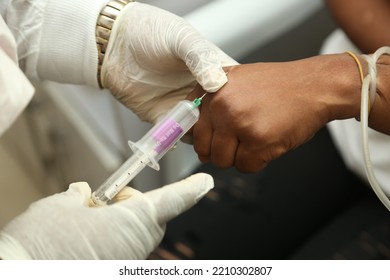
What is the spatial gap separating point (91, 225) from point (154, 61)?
0.94ft

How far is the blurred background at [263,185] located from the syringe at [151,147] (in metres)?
0.19

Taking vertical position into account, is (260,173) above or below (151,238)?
below

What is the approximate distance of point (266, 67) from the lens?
66cm

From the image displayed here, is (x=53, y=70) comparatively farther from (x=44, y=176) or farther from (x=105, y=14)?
→ (x=44, y=176)

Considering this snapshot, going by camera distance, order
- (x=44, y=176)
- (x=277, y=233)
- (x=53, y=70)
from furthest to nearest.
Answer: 1. (x=44, y=176)
2. (x=277, y=233)
3. (x=53, y=70)

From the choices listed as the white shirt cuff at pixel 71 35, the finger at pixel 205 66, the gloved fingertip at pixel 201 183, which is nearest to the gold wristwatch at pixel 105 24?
the white shirt cuff at pixel 71 35

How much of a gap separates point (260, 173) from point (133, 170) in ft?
1.29

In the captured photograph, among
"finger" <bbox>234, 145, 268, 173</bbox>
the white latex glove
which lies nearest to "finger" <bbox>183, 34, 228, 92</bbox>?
the white latex glove

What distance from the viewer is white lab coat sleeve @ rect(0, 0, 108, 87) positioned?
689 mm

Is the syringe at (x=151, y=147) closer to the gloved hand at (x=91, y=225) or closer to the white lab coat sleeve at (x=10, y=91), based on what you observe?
the gloved hand at (x=91, y=225)

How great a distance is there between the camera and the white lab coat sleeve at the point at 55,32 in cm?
69
